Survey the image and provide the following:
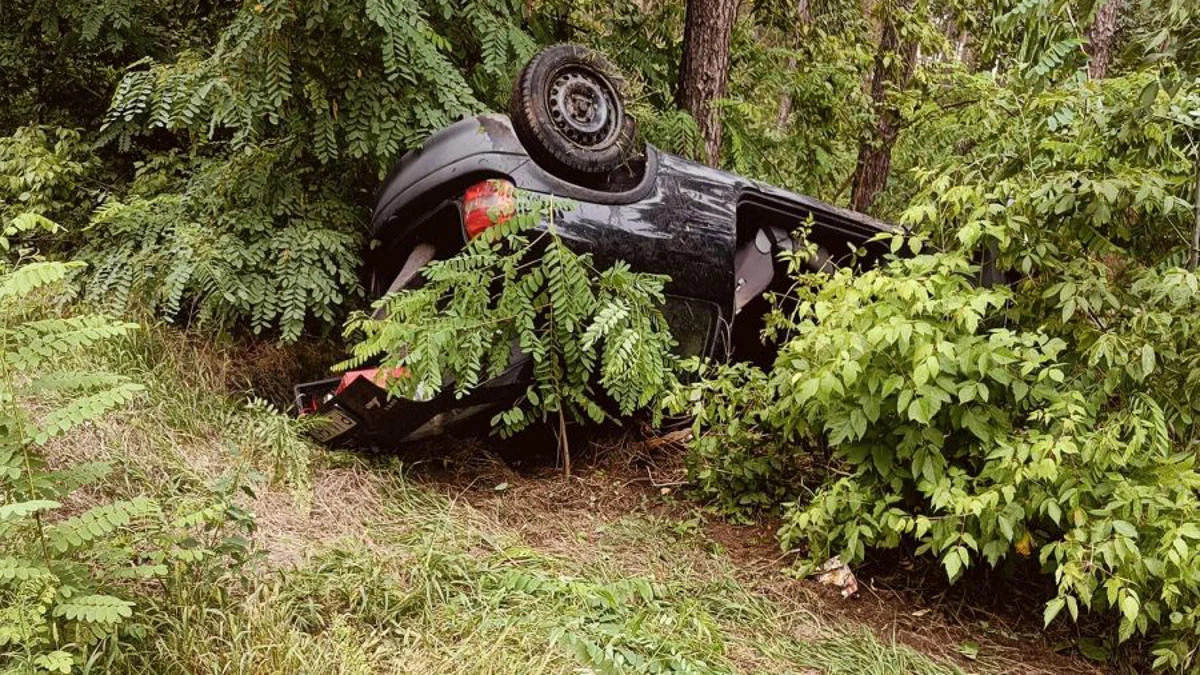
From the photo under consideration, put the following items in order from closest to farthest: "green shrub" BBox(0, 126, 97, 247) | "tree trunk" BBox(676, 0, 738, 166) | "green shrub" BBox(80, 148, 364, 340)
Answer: "green shrub" BBox(80, 148, 364, 340), "green shrub" BBox(0, 126, 97, 247), "tree trunk" BBox(676, 0, 738, 166)

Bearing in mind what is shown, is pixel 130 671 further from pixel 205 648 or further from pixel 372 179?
pixel 372 179

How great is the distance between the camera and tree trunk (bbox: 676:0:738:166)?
5.79m

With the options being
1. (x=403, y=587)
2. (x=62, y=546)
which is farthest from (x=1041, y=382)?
(x=62, y=546)

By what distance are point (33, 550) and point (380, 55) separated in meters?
2.86

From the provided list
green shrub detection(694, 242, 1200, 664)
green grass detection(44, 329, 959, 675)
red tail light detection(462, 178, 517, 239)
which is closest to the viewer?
green grass detection(44, 329, 959, 675)

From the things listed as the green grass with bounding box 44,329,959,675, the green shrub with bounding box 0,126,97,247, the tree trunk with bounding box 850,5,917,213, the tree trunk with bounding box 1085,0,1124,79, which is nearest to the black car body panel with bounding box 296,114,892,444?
the green grass with bounding box 44,329,959,675

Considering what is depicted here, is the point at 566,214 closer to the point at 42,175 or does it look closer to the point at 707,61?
the point at 707,61

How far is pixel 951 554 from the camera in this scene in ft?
9.42

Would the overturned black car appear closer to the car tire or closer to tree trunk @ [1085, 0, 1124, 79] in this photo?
the car tire

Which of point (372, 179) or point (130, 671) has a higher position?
point (372, 179)

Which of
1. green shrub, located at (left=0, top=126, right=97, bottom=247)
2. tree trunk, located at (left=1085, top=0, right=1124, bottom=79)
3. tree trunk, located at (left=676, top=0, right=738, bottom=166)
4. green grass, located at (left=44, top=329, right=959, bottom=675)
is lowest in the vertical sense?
green grass, located at (left=44, top=329, right=959, bottom=675)

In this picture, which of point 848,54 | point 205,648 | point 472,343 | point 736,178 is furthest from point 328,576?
point 848,54

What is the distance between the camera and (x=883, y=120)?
8.23m

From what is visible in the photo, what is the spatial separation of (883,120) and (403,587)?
6.98 m
